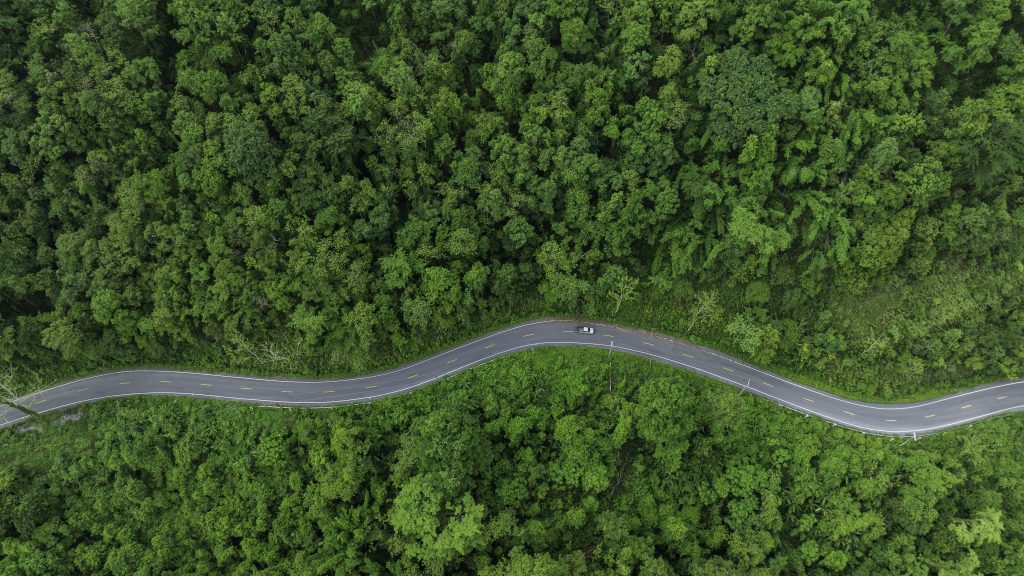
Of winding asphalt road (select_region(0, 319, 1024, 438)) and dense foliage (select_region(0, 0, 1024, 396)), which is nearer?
dense foliage (select_region(0, 0, 1024, 396))

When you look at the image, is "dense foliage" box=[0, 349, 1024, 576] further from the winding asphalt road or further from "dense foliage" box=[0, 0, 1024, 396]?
"dense foliage" box=[0, 0, 1024, 396]

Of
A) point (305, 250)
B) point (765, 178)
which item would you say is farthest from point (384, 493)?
point (765, 178)

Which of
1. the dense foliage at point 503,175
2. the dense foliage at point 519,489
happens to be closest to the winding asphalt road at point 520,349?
the dense foliage at point 519,489

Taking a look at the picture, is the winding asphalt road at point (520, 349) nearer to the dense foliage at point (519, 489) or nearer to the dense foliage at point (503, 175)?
the dense foliage at point (519, 489)

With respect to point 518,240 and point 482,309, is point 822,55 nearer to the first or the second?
point 518,240

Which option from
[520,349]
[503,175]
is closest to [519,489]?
[520,349]

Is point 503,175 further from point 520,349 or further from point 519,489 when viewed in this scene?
point 519,489

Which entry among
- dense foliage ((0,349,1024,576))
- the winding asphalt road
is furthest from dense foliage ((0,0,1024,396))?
dense foliage ((0,349,1024,576))
